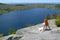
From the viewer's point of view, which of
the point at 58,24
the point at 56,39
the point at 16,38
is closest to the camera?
the point at 56,39

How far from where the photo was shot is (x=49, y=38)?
49.2ft

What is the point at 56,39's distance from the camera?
14.7 metres

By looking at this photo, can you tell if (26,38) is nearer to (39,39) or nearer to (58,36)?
(39,39)

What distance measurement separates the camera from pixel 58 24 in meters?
20.4

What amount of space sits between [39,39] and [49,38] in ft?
2.66

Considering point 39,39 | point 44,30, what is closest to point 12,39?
point 44,30

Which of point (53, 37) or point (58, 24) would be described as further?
point (58, 24)

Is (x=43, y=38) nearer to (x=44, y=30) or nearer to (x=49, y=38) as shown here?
(x=49, y=38)

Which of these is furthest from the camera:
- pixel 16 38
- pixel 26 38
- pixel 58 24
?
pixel 58 24

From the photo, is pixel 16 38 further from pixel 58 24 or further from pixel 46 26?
pixel 58 24

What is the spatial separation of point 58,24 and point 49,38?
569cm

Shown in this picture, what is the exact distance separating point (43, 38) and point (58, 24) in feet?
18.5

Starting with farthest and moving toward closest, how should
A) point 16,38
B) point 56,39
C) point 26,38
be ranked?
point 16,38
point 26,38
point 56,39

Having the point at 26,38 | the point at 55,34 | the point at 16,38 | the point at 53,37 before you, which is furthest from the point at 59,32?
the point at 16,38
